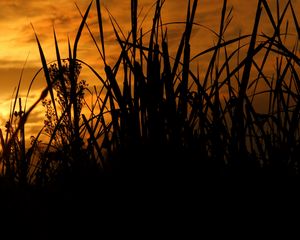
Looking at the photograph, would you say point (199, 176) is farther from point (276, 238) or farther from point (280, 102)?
point (280, 102)

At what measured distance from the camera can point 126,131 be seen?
2.00 meters

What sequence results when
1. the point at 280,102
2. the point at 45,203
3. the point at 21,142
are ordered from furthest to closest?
the point at 21,142
the point at 280,102
the point at 45,203

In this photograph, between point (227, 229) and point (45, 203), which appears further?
point (45, 203)

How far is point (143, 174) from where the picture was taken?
5.72ft

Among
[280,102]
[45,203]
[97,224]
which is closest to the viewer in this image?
[97,224]

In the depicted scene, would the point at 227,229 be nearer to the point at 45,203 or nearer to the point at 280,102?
the point at 45,203

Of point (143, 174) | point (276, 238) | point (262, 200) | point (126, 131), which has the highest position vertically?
point (126, 131)

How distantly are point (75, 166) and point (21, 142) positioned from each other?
0.53 m

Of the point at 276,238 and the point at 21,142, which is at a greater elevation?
the point at 21,142

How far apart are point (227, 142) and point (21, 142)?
0.98 metres

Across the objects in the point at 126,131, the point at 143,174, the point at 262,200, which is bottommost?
the point at 262,200

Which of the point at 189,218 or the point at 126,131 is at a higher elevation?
the point at 126,131

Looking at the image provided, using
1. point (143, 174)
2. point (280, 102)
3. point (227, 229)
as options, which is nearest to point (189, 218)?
point (227, 229)

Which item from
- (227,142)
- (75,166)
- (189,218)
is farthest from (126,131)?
(189,218)
